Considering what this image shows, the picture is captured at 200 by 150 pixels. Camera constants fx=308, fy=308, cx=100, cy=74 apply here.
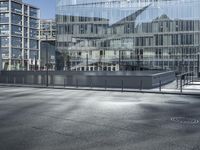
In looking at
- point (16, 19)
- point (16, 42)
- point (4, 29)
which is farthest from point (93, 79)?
point (16, 19)

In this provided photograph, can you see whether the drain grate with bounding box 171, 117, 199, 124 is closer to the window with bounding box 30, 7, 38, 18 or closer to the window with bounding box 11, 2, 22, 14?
the window with bounding box 11, 2, 22, 14

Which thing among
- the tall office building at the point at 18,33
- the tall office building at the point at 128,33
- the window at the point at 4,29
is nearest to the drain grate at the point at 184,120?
the tall office building at the point at 128,33

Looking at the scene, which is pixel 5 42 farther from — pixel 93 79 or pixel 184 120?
pixel 184 120

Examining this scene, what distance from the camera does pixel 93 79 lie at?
32875 millimetres

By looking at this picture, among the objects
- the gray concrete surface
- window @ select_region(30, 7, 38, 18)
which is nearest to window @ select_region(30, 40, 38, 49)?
window @ select_region(30, 7, 38, 18)

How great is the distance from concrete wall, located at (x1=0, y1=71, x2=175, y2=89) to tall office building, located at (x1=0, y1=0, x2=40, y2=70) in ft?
303

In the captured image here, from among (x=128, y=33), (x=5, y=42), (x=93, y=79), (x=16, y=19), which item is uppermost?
(x=16, y=19)

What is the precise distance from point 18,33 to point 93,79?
119m

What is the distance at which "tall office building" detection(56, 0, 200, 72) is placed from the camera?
78.7 metres

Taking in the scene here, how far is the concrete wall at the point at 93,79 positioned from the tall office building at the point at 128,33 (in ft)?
115

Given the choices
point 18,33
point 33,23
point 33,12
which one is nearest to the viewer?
point 18,33

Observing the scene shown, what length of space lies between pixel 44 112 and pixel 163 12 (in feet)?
238

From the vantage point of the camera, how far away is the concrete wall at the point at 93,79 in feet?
96.2

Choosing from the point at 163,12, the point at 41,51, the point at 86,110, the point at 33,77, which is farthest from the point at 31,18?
the point at 86,110
